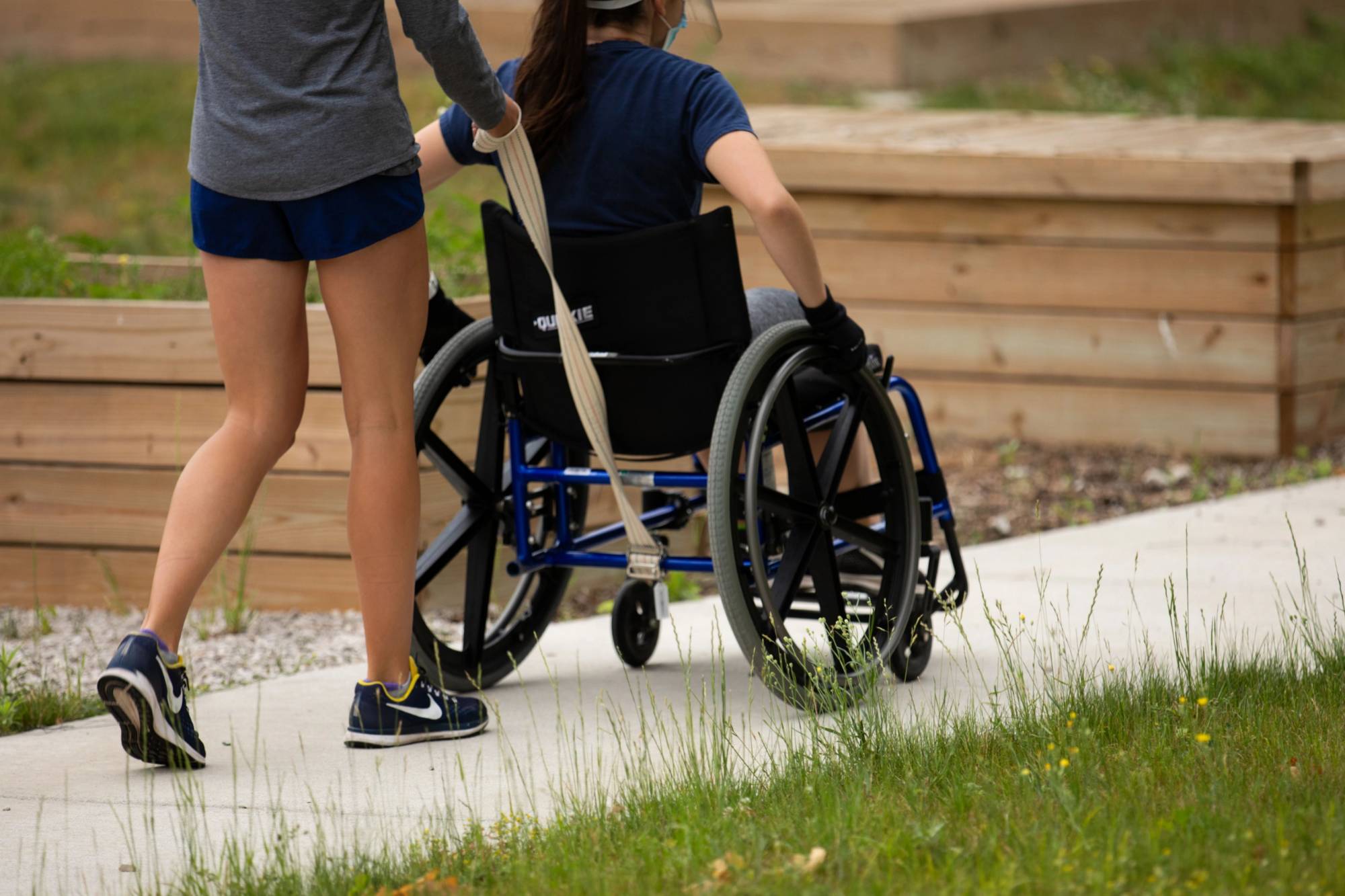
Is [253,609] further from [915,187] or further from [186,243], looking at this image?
[915,187]

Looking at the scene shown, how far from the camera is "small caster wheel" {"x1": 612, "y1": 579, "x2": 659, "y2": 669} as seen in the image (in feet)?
12.6

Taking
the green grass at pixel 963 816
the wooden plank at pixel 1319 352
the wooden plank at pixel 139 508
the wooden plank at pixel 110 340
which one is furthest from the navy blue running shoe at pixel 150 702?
the wooden plank at pixel 1319 352

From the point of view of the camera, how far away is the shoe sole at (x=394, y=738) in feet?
10.7

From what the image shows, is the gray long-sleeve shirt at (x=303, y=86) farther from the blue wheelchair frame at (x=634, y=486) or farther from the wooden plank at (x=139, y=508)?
the wooden plank at (x=139, y=508)

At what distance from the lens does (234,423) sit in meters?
3.15

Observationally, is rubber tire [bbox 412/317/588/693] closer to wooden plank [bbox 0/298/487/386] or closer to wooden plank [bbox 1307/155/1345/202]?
wooden plank [bbox 0/298/487/386]

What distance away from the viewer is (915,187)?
624 centimetres

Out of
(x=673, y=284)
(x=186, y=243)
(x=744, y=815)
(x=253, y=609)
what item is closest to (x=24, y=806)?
(x=744, y=815)

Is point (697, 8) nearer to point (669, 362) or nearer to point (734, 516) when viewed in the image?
point (669, 362)

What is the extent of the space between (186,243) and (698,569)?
10.9 ft

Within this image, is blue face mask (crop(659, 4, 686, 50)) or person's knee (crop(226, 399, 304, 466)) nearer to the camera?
person's knee (crop(226, 399, 304, 466))

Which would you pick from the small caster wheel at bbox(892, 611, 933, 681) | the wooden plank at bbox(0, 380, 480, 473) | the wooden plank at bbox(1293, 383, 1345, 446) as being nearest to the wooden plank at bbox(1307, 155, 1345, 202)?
the wooden plank at bbox(1293, 383, 1345, 446)

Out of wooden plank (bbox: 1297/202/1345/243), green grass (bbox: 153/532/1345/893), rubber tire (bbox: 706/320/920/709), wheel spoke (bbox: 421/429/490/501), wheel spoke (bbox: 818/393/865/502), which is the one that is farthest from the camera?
wooden plank (bbox: 1297/202/1345/243)

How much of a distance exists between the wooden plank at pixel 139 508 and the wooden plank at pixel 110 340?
258mm
